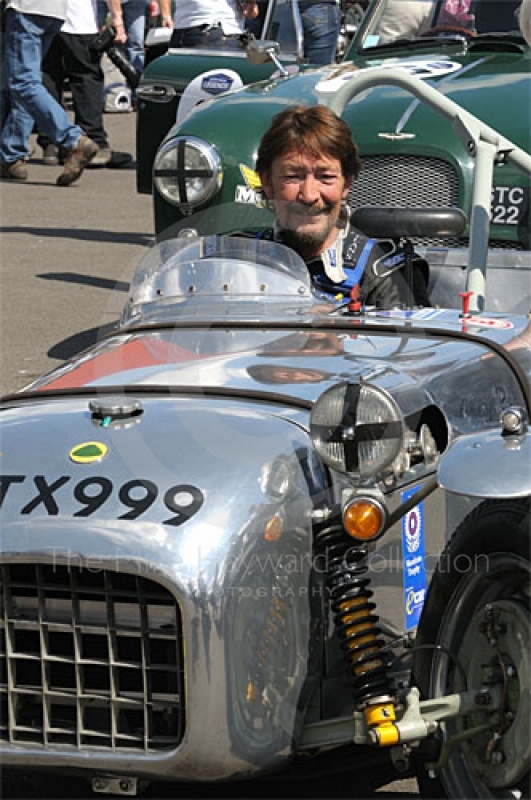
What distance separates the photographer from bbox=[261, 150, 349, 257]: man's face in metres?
4.59

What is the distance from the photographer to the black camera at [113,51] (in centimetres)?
1372

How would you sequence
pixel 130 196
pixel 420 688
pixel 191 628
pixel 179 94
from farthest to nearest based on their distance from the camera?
1. pixel 130 196
2. pixel 179 94
3. pixel 420 688
4. pixel 191 628

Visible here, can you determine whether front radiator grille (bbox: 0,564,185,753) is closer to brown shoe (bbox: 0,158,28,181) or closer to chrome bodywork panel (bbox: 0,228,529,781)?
chrome bodywork panel (bbox: 0,228,529,781)

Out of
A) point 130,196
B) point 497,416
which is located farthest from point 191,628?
point 130,196

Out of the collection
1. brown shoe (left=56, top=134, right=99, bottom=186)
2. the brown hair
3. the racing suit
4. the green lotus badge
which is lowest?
brown shoe (left=56, top=134, right=99, bottom=186)

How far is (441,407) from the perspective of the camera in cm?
361

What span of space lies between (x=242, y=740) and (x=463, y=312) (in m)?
1.50

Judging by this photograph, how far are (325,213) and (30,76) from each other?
7.60 m

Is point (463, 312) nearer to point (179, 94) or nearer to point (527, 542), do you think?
point (527, 542)

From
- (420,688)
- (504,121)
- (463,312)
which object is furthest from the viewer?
(504,121)

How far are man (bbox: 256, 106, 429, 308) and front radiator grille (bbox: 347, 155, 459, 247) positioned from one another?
2.17m

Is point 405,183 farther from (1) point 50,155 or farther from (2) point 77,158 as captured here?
(1) point 50,155

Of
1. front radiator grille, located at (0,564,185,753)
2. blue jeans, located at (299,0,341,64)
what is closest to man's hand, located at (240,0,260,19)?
blue jeans, located at (299,0,341,64)

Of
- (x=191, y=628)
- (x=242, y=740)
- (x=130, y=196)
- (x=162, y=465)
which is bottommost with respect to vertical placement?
(x=130, y=196)
